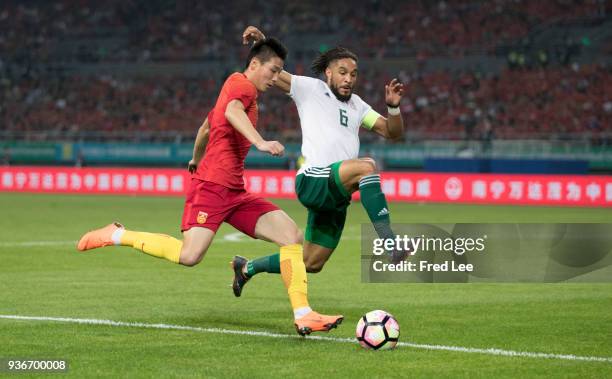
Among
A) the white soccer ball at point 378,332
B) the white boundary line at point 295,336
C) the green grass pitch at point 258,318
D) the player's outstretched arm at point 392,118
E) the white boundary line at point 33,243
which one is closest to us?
the green grass pitch at point 258,318

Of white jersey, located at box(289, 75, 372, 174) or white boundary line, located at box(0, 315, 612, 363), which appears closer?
white boundary line, located at box(0, 315, 612, 363)

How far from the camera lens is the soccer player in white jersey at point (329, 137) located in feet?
28.8

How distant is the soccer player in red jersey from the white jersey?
60 cm

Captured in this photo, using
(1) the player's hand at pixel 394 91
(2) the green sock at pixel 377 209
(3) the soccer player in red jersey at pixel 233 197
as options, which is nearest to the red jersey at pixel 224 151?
(3) the soccer player in red jersey at pixel 233 197

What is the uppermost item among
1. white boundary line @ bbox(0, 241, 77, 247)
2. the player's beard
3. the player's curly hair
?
the player's curly hair

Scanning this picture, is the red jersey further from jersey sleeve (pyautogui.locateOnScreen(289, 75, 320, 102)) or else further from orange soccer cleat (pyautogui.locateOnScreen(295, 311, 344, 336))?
orange soccer cleat (pyautogui.locateOnScreen(295, 311, 344, 336))

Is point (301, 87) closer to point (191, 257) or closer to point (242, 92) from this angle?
point (242, 92)

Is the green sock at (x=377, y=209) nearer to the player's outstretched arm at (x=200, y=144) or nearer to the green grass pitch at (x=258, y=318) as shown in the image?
the green grass pitch at (x=258, y=318)

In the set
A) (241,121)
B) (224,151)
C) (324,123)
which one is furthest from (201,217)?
(324,123)

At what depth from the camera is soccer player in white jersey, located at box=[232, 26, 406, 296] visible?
28.8 feet

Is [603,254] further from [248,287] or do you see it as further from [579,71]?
[579,71]

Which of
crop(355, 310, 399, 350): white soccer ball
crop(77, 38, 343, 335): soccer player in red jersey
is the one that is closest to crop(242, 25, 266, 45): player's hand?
crop(77, 38, 343, 335): soccer player in red jersey

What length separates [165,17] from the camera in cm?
5566

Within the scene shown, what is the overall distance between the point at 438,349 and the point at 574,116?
34.1m
